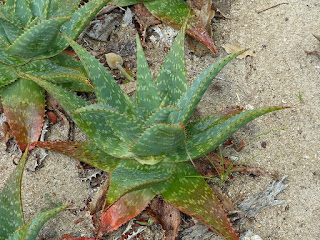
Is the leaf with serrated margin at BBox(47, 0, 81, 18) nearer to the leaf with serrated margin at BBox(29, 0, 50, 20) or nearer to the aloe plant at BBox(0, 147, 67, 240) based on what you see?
the leaf with serrated margin at BBox(29, 0, 50, 20)

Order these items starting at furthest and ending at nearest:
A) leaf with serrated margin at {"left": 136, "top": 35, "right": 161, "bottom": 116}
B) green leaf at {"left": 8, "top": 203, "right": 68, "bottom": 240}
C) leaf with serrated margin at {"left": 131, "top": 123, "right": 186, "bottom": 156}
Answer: leaf with serrated margin at {"left": 136, "top": 35, "right": 161, "bottom": 116}, leaf with serrated margin at {"left": 131, "top": 123, "right": 186, "bottom": 156}, green leaf at {"left": 8, "top": 203, "right": 68, "bottom": 240}

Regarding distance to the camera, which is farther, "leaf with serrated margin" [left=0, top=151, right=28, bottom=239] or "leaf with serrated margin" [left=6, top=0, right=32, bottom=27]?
"leaf with serrated margin" [left=6, top=0, right=32, bottom=27]

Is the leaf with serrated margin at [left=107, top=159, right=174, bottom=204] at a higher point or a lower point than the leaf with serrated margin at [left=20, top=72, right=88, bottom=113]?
lower

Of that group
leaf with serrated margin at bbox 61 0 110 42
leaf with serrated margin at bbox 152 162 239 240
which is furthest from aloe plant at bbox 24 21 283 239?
leaf with serrated margin at bbox 61 0 110 42

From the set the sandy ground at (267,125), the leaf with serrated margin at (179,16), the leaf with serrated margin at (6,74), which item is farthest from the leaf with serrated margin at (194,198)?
the leaf with serrated margin at (6,74)

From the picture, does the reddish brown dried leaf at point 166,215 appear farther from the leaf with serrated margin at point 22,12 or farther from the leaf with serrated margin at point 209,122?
the leaf with serrated margin at point 22,12

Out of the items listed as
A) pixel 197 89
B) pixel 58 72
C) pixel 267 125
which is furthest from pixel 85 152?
pixel 267 125

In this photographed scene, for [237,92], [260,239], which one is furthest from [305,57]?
[260,239]
